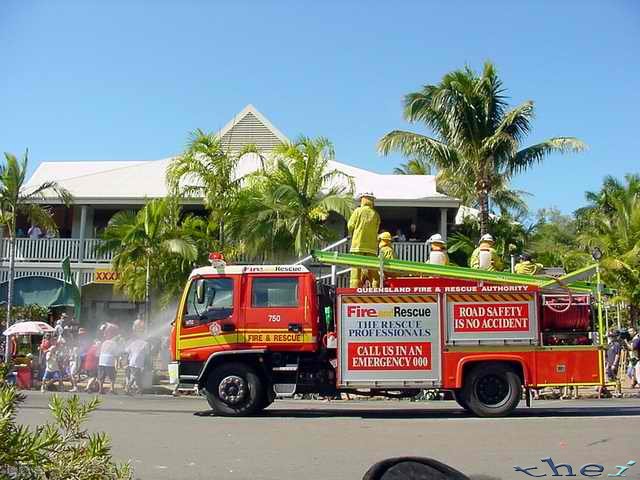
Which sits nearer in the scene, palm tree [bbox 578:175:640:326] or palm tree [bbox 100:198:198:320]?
palm tree [bbox 100:198:198:320]

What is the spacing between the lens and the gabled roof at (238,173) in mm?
23422

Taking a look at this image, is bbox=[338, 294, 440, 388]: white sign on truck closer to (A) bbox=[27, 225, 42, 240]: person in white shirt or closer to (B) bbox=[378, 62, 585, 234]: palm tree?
(B) bbox=[378, 62, 585, 234]: palm tree

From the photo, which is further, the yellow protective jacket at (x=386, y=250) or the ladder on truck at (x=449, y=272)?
the yellow protective jacket at (x=386, y=250)

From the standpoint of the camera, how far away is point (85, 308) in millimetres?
24953

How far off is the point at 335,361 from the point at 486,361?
7.79ft

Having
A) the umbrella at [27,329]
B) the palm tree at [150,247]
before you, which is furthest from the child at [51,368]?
the palm tree at [150,247]

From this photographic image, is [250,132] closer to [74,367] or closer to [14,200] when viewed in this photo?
[14,200]

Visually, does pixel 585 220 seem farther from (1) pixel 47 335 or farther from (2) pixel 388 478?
(2) pixel 388 478

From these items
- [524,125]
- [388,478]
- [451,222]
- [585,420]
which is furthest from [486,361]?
[451,222]

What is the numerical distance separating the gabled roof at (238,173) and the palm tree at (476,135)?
146cm

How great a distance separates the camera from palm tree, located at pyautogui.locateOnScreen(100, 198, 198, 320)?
20203 mm

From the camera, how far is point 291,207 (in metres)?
19.8

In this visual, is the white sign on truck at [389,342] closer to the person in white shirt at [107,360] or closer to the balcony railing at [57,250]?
the person in white shirt at [107,360]

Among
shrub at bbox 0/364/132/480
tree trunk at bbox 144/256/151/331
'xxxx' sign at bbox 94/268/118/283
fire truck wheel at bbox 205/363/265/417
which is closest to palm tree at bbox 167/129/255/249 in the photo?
tree trunk at bbox 144/256/151/331
